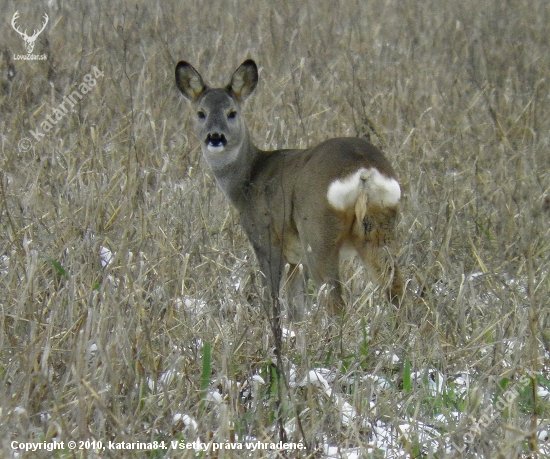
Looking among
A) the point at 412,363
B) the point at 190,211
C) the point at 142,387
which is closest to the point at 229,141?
the point at 190,211

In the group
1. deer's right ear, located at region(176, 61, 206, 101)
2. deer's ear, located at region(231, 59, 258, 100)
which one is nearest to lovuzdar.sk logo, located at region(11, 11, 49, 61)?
deer's right ear, located at region(176, 61, 206, 101)

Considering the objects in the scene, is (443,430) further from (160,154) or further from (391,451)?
(160,154)

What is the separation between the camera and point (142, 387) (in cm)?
297

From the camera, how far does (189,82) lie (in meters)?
5.23

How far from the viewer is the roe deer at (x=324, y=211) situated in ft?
12.9

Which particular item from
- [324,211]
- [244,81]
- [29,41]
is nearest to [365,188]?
[324,211]

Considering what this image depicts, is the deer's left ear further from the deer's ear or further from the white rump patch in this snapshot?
the white rump patch

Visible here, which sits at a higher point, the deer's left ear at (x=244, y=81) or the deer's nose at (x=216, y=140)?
the deer's left ear at (x=244, y=81)

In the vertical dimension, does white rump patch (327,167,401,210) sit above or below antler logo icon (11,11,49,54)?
below

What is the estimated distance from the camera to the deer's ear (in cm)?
521
